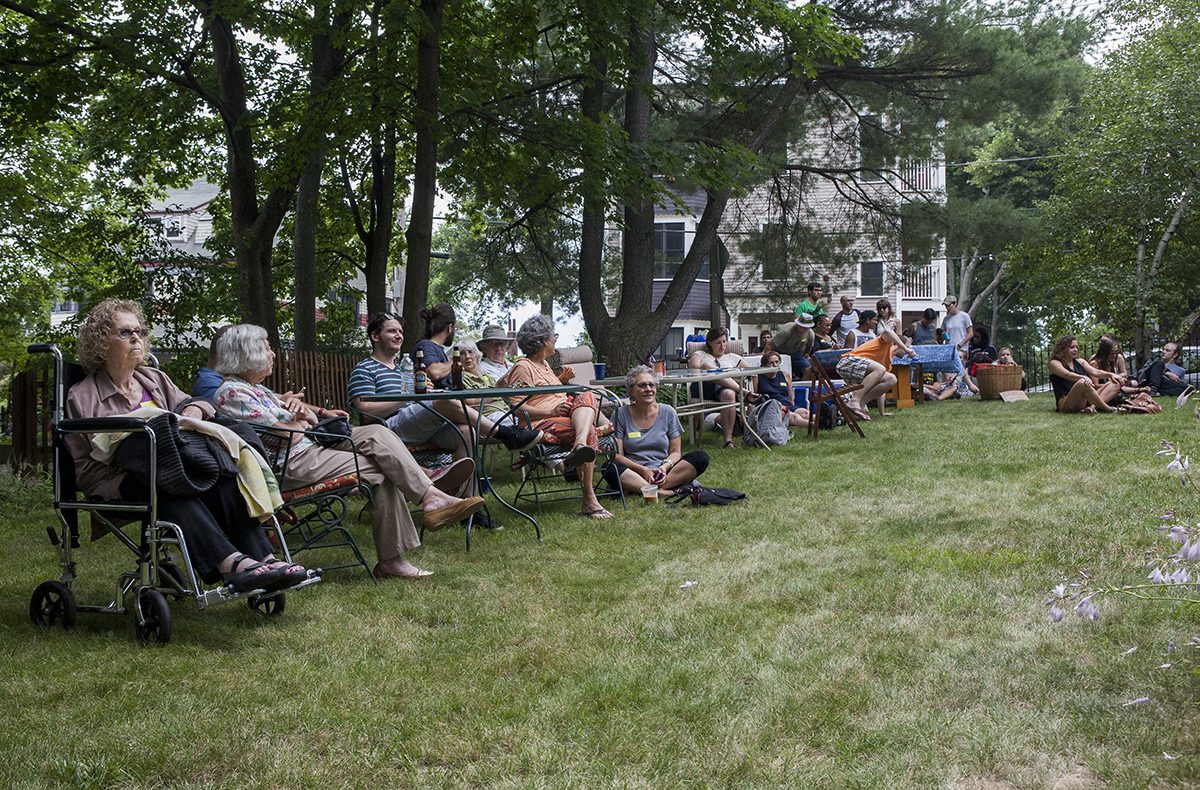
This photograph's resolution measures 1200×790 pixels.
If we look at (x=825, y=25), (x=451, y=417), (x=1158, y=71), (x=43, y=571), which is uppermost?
(x=1158, y=71)

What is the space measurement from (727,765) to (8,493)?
773 cm

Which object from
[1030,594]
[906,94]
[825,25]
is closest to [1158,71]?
[906,94]

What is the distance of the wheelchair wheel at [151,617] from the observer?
14.1 ft

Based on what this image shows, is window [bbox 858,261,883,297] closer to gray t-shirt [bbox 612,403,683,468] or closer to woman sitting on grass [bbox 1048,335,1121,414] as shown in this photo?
woman sitting on grass [bbox 1048,335,1121,414]

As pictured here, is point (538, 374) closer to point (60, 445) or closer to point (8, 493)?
point (60, 445)

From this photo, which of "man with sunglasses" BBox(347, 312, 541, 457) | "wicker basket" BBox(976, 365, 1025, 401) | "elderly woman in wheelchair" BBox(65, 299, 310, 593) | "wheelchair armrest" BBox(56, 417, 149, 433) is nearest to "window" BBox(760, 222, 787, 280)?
"wicker basket" BBox(976, 365, 1025, 401)

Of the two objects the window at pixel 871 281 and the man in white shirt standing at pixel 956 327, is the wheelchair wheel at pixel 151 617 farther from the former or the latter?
the window at pixel 871 281

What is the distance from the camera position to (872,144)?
17.3 metres

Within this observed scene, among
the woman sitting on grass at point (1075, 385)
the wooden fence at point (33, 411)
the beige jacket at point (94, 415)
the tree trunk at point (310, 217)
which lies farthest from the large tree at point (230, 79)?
the woman sitting on grass at point (1075, 385)

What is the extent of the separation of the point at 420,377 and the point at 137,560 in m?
2.88

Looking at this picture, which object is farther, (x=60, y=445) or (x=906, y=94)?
(x=906, y=94)

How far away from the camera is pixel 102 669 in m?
3.96

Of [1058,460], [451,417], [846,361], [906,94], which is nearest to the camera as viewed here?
[451,417]

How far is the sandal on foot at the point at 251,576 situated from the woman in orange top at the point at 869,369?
30.7 ft
